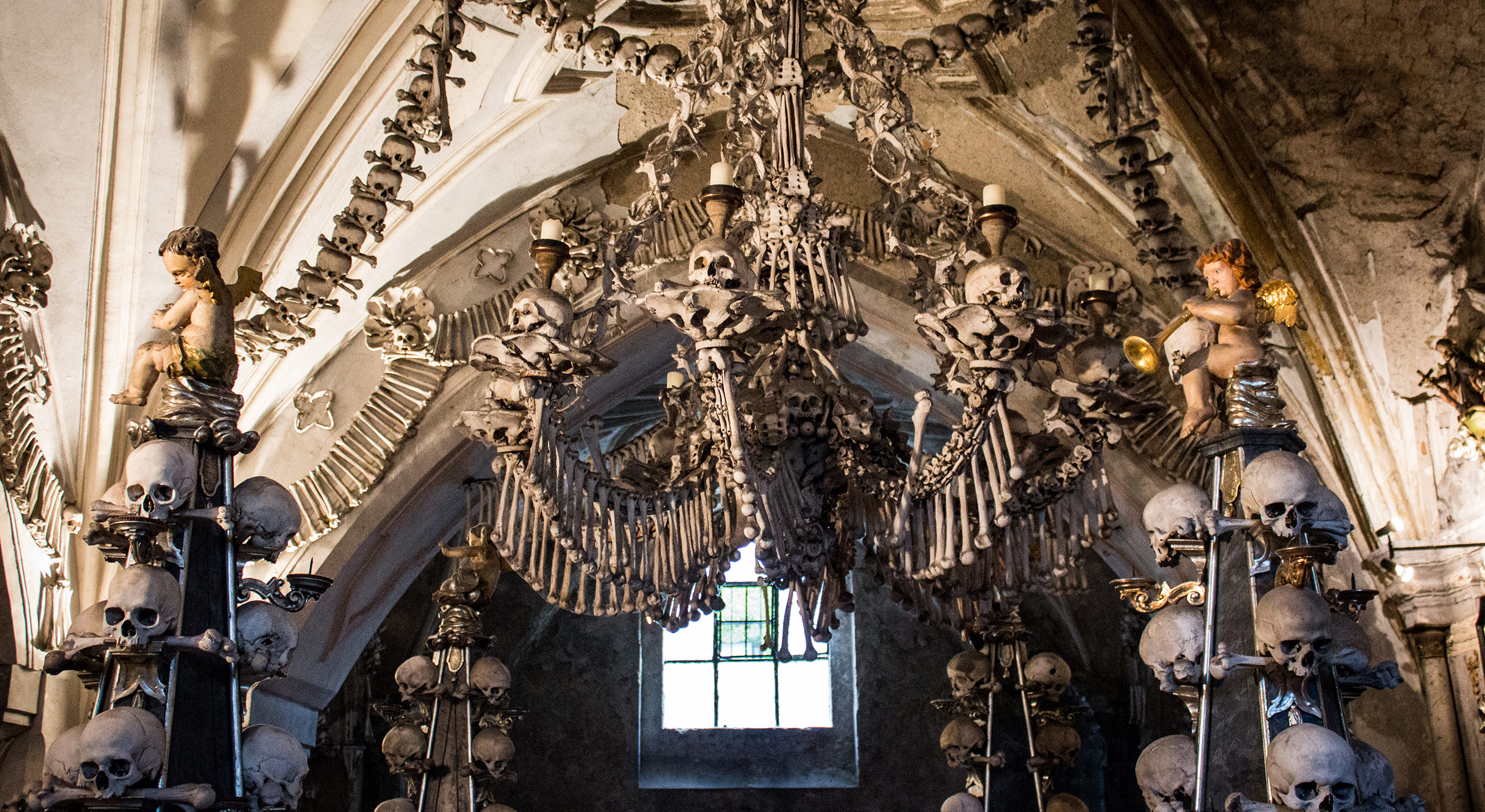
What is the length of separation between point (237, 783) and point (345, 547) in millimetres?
3696

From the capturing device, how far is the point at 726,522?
3068 millimetres

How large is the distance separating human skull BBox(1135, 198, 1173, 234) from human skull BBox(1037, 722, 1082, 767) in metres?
1.74

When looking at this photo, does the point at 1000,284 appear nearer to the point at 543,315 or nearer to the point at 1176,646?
the point at 1176,646

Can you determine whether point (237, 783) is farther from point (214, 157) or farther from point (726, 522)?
point (214, 157)

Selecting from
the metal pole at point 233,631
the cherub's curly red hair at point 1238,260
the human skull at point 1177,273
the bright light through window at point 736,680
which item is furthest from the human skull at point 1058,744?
the bright light through window at point 736,680

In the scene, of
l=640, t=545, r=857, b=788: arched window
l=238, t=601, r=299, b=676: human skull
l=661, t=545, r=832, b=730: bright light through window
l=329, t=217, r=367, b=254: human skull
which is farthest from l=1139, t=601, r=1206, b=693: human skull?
l=661, t=545, r=832, b=730: bright light through window

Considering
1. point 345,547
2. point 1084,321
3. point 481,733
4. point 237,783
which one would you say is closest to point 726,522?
point 237,783

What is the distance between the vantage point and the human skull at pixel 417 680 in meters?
4.67

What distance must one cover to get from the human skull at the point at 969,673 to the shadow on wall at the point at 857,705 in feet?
14.1

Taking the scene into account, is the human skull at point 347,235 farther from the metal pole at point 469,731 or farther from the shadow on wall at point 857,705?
the shadow on wall at point 857,705

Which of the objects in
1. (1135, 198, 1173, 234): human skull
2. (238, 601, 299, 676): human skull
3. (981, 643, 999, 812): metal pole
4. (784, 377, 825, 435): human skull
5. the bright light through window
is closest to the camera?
(238, 601, 299, 676): human skull

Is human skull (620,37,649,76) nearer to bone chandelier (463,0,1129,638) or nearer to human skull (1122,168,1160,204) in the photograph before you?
bone chandelier (463,0,1129,638)

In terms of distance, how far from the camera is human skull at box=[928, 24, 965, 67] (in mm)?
4316

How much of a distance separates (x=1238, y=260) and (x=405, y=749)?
10.5 ft
